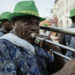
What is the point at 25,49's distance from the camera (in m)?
2.38

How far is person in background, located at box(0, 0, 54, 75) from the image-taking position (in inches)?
86.9

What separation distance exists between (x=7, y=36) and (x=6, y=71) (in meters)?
0.35

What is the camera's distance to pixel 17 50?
2.32 m

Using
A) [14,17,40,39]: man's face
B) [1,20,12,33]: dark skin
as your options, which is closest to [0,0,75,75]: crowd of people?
[14,17,40,39]: man's face

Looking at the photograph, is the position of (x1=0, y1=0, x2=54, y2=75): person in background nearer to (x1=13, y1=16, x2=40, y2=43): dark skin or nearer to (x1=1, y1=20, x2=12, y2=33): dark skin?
(x1=13, y1=16, x2=40, y2=43): dark skin

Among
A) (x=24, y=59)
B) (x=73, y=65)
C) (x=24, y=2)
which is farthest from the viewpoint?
(x=24, y=2)

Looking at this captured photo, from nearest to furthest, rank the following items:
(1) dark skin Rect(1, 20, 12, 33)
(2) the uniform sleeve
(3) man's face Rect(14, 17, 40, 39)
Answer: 1. (2) the uniform sleeve
2. (3) man's face Rect(14, 17, 40, 39)
3. (1) dark skin Rect(1, 20, 12, 33)

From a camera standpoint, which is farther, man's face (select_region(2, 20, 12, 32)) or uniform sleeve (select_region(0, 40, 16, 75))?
man's face (select_region(2, 20, 12, 32))

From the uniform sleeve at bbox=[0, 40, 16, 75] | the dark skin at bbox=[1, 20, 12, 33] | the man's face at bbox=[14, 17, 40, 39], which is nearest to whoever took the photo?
the uniform sleeve at bbox=[0, 40, 16, 75]

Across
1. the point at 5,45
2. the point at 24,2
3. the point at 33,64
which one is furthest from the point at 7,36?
the point at 24,2

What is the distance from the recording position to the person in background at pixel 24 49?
7.24 ft

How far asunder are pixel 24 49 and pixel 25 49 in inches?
0.4

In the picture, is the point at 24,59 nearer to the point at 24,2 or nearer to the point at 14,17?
the point at 14,17

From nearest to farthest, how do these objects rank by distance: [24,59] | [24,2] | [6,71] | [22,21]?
[6,71] < [24,59] < [22,21] < [24,2]
